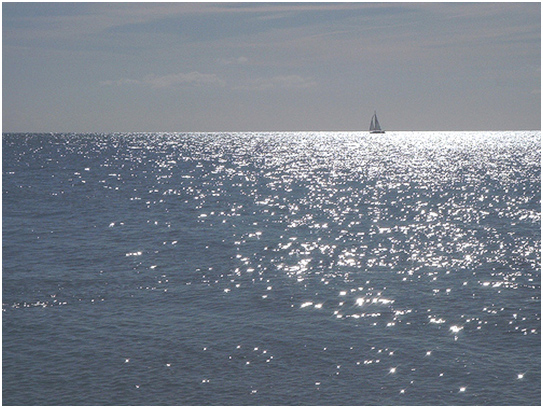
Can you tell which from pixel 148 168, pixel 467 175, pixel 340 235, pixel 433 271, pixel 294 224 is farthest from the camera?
pixel 148 168

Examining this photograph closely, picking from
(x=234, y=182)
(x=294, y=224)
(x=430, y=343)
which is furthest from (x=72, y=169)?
(x=430, y=343)

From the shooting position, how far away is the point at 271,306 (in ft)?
155

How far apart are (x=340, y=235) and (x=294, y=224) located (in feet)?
33.8

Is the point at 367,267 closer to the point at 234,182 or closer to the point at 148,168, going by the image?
the point at 234,182

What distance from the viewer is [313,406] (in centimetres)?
3244

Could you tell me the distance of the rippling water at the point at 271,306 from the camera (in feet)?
114

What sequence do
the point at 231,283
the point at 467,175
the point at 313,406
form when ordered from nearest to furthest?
the point at 313,406 → the point at 231,283 → the point at 467,175

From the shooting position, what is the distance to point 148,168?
187250mm

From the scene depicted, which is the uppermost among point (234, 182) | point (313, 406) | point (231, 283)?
point (234, 182)

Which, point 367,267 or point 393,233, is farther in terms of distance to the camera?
point 393,233

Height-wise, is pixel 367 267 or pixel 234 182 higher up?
pixel 234 182

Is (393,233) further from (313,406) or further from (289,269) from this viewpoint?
(313,406)

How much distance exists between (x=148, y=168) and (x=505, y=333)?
15702 cm

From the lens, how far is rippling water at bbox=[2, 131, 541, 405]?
34.7 meters
